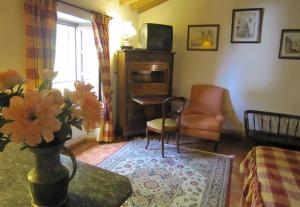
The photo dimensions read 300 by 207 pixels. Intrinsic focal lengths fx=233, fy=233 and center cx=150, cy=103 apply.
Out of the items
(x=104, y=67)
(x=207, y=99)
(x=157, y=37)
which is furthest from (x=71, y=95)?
(x=207, y=99)

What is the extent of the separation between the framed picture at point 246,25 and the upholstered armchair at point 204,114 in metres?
0.89

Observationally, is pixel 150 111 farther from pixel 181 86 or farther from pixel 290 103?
pixel 290 103

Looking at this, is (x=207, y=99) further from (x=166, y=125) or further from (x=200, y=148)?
(x=166, y=125)

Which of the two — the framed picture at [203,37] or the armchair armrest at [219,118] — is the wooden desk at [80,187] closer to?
the armchair armrest at [219,118]

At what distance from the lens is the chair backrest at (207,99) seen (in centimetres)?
394

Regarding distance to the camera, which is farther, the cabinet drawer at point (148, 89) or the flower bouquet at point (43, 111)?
the cabinet drawer at point (148, 89)

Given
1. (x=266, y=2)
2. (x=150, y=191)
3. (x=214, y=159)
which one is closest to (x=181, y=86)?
(x=214, y=159)

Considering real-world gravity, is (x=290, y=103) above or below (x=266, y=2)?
below

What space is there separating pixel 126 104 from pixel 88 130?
9.94 ft

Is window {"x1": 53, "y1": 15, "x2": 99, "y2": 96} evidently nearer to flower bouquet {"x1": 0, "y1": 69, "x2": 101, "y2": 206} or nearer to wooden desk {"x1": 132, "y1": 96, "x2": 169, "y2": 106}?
wooden desk {"x1": 132, "y1": 96, "x2": 169, "y2": 106}

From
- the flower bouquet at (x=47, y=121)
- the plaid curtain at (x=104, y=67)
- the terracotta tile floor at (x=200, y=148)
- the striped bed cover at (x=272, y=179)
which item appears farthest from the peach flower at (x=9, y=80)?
the plaid curtain at (x=104, y=67)

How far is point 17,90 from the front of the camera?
75 centimetres

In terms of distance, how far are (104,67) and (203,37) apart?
5.92ft

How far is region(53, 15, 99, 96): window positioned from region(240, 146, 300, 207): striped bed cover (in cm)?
230
